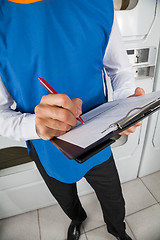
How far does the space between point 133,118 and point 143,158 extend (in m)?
1.40

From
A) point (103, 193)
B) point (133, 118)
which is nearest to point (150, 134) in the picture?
point (103, 193)

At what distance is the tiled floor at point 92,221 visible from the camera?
1.34 m

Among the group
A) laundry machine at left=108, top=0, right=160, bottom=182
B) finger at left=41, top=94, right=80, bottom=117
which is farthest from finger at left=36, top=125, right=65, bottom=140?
laundry machine at left=108, top=0, right=160, bottom=182

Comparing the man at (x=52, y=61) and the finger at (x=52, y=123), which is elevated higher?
the man at (x=52, y=61)

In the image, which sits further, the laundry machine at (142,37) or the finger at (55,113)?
the laundry machine at (142,37)

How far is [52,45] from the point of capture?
53 cm

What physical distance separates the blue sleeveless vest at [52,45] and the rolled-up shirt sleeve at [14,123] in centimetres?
4

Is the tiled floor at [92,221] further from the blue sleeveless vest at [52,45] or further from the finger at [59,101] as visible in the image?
the finger at [59,101]

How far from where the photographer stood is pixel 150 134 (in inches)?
56.9

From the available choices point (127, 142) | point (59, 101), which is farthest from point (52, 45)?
point (127, 142)

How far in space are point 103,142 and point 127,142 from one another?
1.09m

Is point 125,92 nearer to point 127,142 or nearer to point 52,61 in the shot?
point 52,61

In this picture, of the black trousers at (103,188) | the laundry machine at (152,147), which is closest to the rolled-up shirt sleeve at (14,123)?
the black trousers at (103,188)

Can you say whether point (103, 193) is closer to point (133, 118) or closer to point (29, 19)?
point (133, 118)
